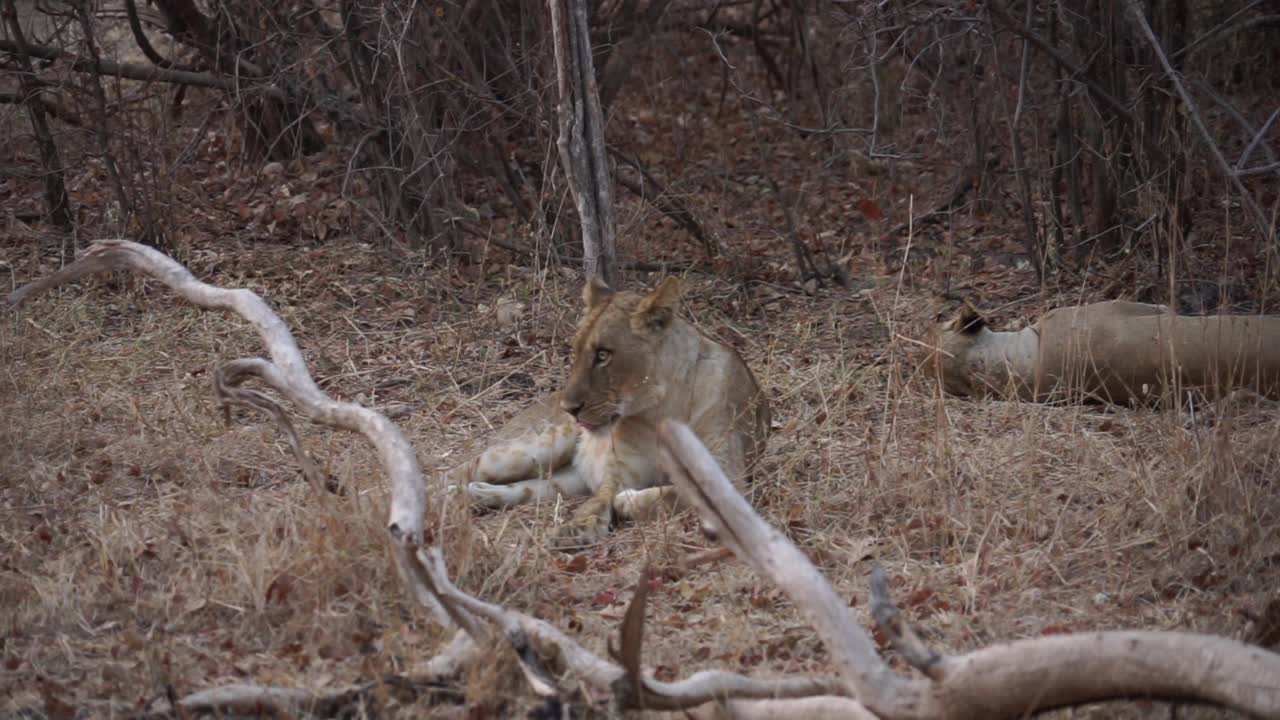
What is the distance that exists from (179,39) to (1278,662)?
26.4 feet

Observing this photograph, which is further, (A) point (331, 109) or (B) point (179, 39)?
(B) point (179, 39)

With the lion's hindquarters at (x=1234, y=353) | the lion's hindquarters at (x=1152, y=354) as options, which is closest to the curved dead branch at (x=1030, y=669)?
the lion's hindquarters at (x=1152, y=354)

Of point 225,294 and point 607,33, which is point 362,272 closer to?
point 607,33

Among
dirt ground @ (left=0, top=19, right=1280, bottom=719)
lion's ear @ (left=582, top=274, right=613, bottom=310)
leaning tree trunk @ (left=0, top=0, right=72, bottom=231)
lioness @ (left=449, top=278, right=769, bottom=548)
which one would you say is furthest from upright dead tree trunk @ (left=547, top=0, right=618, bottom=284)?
leaning tree trunk @ (left=0, top=0, right=72, bottom=231)

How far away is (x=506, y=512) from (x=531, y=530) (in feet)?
1.18

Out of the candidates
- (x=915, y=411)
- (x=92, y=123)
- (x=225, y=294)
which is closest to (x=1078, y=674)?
(x=915, y=411)

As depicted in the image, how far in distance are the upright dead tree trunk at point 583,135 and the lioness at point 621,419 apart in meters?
1.08

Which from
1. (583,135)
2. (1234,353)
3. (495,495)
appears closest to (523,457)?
(495,495)

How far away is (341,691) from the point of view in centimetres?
369

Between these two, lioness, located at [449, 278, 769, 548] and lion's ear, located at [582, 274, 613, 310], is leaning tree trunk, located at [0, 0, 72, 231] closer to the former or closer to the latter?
lioness, located at [449, 278, 769, 548]

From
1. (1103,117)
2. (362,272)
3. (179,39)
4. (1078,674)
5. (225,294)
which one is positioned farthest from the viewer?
(179,39)

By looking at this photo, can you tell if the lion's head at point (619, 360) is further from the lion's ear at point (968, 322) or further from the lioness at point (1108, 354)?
the lion's ear at point (968, 322)

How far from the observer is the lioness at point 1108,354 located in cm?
580

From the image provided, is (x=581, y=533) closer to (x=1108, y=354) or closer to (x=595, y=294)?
(x=595, y=294)
